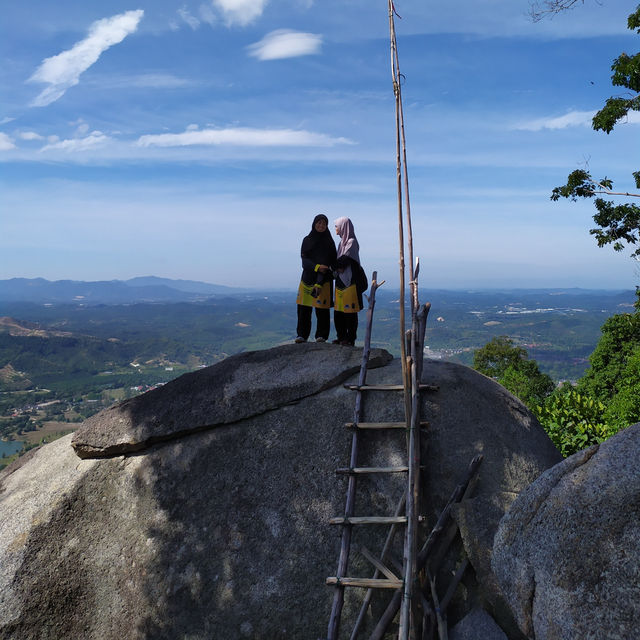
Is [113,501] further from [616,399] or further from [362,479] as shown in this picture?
[616,399]

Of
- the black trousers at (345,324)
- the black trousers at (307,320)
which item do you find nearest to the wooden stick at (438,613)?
the black trousers at (345,324)

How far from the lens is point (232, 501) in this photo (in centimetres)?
665

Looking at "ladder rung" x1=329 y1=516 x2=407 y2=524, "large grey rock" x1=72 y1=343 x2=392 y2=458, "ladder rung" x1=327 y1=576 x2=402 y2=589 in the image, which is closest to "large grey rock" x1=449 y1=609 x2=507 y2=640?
"ladder rung" x1=327 y1=576 x2=402 y2=589

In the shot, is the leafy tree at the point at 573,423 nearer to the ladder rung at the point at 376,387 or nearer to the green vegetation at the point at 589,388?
the green vegetation at the point at 589,388

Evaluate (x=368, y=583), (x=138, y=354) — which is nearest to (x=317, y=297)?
(x=368, y=583)

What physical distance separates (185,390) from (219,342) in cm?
17552

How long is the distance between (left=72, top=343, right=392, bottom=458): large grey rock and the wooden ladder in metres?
0.85

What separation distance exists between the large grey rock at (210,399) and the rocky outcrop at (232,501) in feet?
0.08

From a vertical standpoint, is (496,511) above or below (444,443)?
below

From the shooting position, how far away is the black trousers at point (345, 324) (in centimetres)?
955

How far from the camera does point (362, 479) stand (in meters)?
6.59

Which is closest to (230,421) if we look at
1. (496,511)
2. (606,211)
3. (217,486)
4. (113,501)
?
(217,486)

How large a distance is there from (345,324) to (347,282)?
2.51 feet

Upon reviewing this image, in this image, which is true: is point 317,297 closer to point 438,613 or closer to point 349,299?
point 349,299
